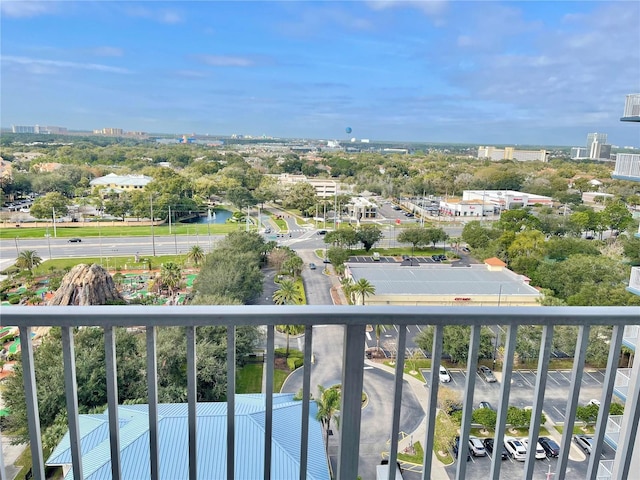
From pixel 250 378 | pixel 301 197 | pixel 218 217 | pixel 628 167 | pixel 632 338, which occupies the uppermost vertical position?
pixel 628 167

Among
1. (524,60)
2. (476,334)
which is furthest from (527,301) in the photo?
(476,334)

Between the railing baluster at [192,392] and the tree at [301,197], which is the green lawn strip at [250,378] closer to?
the railing baluster at [192,392]

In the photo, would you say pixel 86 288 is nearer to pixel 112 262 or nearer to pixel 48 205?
pixel 112 262

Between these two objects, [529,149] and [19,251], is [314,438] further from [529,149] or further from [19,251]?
[529,149]

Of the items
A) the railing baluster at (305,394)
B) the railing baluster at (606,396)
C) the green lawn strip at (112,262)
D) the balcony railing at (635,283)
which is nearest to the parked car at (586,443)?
the railing baluster at (606,396)

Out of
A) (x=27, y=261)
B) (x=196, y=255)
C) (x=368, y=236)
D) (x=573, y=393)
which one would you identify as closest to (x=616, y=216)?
(x=368, y=236)
